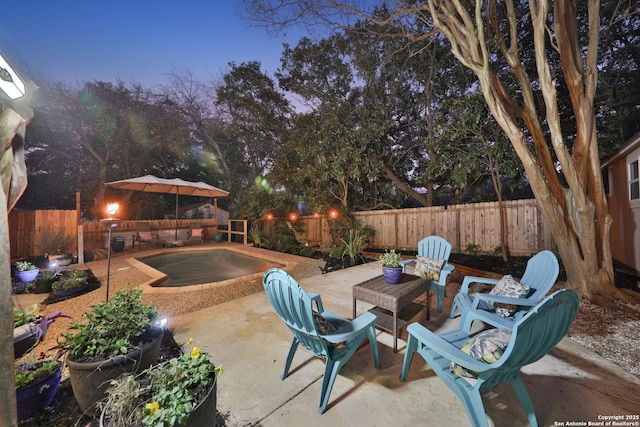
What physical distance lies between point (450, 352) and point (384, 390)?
652mm

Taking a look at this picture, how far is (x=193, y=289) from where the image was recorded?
3.88 metres

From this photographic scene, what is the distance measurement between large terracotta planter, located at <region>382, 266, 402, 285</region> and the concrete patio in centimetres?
56

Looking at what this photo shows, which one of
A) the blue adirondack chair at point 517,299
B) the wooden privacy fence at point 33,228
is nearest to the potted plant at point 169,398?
the blue adirondack chair at point 517,299

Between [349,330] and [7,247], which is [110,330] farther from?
[349,330]

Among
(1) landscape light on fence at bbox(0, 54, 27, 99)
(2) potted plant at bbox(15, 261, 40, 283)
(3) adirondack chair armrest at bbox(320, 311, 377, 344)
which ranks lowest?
(2) potted plant at bbox(15, 261, 40, 283)

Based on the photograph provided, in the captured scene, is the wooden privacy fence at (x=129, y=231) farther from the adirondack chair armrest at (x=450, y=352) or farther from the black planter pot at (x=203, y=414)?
the adirondack chair armrest at (x=450, y=352)

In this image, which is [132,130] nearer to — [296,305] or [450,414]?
[296,305]

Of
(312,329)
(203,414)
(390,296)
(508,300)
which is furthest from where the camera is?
(390,296)

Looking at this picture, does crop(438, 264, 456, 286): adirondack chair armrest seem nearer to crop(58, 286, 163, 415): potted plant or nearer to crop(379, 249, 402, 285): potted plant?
crop(379, 249, 402, 285): potted plant

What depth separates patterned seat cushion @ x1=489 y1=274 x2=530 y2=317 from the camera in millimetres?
2213

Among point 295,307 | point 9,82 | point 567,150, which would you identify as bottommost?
point 295,307

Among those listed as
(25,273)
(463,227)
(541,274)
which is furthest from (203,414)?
(463,227)

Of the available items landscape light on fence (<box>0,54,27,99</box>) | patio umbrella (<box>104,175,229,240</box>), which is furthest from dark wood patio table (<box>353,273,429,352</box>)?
patio umbrella (<box>104,175,229,240</box>)

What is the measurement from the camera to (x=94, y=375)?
53.6 inches
